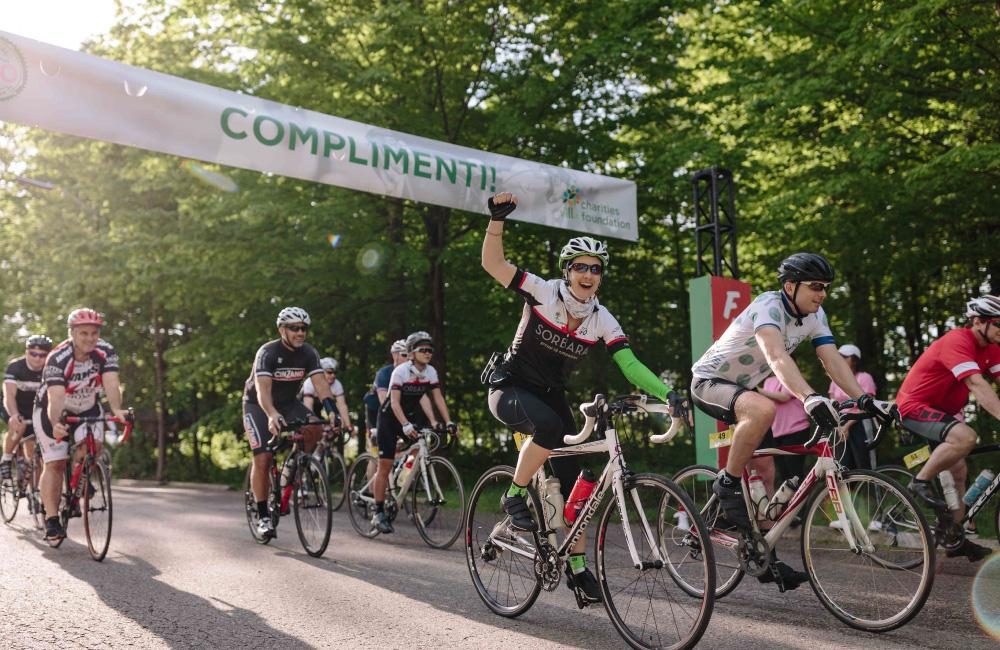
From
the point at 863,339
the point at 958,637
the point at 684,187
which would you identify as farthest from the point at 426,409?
the point at 863,339

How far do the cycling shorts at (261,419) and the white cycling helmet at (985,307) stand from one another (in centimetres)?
566

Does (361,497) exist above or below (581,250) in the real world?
below

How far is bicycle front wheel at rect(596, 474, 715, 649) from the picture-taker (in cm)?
467

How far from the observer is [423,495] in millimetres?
9164

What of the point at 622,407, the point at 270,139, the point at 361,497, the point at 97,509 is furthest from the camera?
the point at 361,497

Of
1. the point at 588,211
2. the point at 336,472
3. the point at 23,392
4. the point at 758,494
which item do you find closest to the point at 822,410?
the point at 758,494

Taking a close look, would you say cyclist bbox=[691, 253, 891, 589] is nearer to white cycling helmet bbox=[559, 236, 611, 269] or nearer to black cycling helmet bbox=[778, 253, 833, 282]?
black cycling helmet bbox=[778, 253, 833, 282]

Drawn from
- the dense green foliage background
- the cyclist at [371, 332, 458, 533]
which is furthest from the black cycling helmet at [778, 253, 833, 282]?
the dense green foliage background

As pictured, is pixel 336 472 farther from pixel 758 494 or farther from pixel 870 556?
pixel 870 556

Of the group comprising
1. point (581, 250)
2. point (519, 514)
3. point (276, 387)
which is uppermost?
point (581, 250)

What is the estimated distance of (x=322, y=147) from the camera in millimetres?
Answer: 10008

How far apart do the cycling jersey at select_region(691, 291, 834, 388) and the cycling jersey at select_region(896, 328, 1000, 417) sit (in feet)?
5.61

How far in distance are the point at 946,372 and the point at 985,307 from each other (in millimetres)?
571

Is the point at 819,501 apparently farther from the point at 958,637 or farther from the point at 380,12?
the point at 380,12
